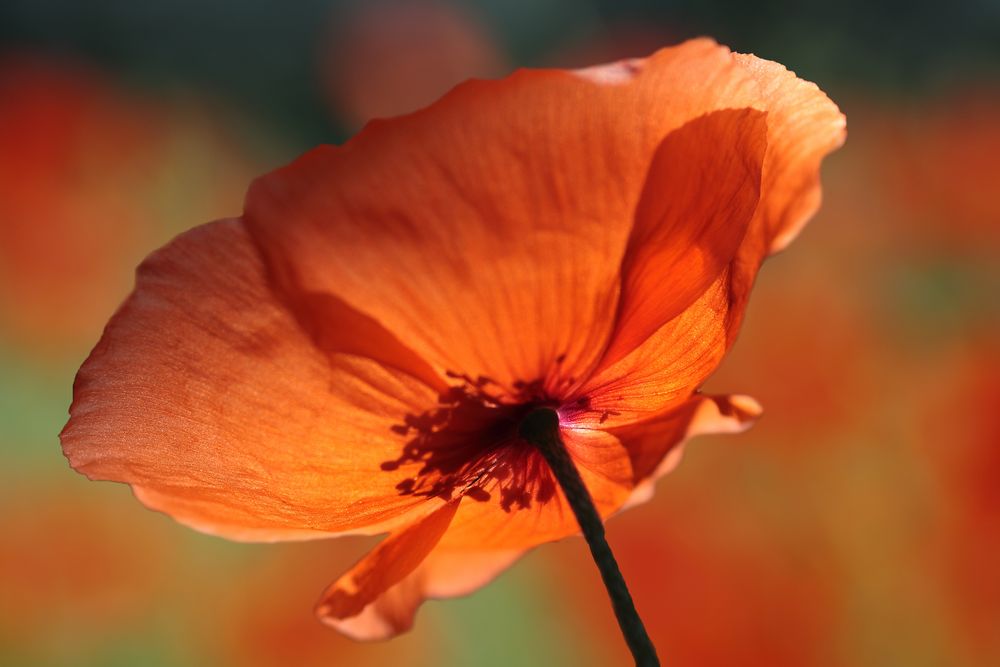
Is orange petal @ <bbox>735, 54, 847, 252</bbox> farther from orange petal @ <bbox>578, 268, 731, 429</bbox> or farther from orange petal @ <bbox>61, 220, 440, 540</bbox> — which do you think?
orange petal @ <bbox>61, 220, 440, 540</bbox>

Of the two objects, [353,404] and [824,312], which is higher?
[353,404]

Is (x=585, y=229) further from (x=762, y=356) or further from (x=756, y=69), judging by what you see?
(x=762, y=356)

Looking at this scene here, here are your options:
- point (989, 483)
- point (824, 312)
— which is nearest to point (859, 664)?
point (989, 483)

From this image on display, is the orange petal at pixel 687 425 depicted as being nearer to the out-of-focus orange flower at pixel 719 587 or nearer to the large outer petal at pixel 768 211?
the large outer petal at pixel 768 211

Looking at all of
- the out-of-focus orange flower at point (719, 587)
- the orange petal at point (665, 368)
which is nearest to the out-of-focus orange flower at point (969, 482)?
the out-of-focus orange flower at point (719, 587)

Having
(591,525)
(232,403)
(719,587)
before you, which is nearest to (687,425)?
(591,525)
